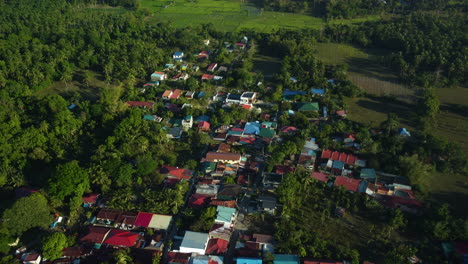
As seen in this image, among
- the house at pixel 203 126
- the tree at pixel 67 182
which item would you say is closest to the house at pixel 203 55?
the house at pixel 203 126

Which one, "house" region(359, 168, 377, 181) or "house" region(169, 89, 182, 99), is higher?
"house" region(169, 89, 182, 99)

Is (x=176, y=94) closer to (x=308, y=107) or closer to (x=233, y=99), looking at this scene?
(x=233, y=99)

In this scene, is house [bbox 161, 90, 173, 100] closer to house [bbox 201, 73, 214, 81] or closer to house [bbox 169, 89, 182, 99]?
house [bbox 169, 89, 182, 99]

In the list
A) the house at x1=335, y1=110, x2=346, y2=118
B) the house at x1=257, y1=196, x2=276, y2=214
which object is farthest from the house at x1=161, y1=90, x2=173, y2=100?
the house at x1=257, y1=196, x2=276, y2=214

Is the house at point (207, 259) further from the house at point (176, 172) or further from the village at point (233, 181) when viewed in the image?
the house at point (176, 172)

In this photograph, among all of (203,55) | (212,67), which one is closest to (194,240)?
(212,67)

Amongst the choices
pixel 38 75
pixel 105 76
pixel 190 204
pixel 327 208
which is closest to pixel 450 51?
pixel 327 208

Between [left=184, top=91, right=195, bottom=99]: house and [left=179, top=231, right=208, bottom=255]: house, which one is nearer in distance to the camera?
[left=179, top=231, right=208, bottom=255]: house
